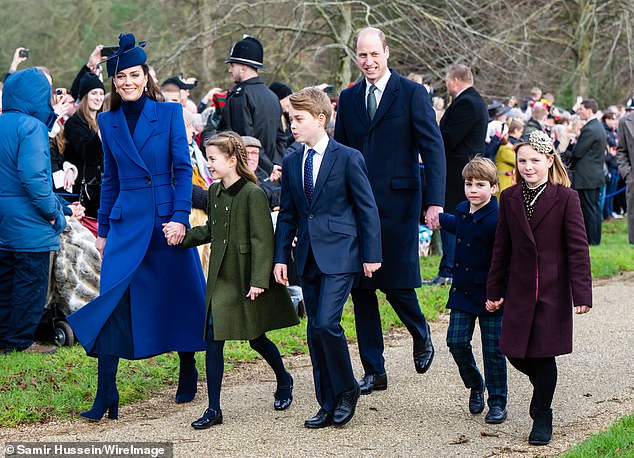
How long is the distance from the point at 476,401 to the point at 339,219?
1400 mm

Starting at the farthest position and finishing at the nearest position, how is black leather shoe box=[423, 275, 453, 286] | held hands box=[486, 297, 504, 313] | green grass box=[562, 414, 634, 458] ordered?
black leather shoe box=[423, 275, 453, 286] → held hands box=[486, 297, 504, 313] → green grass box=[562, 414, 634, 458]

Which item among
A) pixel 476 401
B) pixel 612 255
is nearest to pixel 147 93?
pixel 476 401

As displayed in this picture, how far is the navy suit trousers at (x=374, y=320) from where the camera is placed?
22.7 feet

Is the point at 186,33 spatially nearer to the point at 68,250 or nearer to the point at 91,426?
the point at 68,250

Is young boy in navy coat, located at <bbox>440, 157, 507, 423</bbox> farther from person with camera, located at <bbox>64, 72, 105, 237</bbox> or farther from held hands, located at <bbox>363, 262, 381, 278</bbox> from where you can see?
person with camera, located at <bbox>64, 72, 105, 237</bbox>

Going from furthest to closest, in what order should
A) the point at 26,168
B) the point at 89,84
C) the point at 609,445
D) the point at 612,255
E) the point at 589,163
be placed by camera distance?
the point at 589,163
the point at 612,255
the point at 89,84
the point at 26,168
the point at 609,445

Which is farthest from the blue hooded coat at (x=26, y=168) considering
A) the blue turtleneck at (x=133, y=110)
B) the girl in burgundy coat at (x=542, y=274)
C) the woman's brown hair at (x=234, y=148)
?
the girl in burgundy coat at (x=542, y=274)

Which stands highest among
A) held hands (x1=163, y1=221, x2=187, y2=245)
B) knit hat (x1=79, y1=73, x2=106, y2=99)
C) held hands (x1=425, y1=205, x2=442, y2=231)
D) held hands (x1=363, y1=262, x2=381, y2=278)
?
knit hat (x1=79, y1=73, x2=106, y2=99)

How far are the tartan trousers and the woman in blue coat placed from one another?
5.12 feet

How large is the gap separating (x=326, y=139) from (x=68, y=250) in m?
3.34

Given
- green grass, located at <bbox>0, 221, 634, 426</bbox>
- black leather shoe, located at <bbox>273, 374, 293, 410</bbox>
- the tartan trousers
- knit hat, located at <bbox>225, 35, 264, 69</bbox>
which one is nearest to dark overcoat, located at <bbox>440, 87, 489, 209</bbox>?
green grass, located at <bbox>0, 221, 634, 426</bbox>

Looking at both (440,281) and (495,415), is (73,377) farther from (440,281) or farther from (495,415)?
(440,281)

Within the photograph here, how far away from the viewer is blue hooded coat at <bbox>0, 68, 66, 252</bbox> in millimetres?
7914

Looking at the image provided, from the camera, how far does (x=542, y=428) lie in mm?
5723
